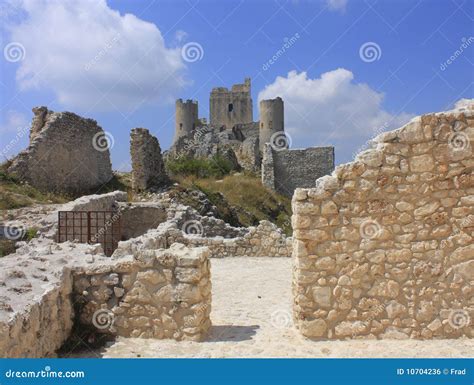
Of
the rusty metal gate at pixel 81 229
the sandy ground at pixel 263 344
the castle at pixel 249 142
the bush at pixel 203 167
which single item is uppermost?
the castle at pixel 249 142

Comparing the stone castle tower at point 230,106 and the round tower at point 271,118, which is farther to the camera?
the stone castle tower at point 230,106

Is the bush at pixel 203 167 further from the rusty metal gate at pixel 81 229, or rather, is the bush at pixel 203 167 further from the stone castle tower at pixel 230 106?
the stone castle tower at pixel 230 106

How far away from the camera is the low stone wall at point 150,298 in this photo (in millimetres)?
5141

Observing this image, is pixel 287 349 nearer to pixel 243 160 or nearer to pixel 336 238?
pixel 336 238

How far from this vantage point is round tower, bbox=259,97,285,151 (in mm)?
49000

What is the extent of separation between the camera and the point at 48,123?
1767cm

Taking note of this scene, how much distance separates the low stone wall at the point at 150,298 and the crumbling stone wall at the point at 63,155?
40.6 ft

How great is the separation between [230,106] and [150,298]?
187 ft

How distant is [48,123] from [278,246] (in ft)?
34.7

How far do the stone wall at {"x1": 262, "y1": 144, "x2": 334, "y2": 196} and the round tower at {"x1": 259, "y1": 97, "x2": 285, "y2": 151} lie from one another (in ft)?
53.7

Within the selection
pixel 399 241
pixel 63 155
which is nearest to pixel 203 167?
pixel 63 155

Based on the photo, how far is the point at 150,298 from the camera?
516 cm

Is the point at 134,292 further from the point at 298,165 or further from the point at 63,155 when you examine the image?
the point at 298,165

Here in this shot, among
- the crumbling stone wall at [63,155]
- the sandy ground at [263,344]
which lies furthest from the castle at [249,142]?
the sandy ground at [263,344]
